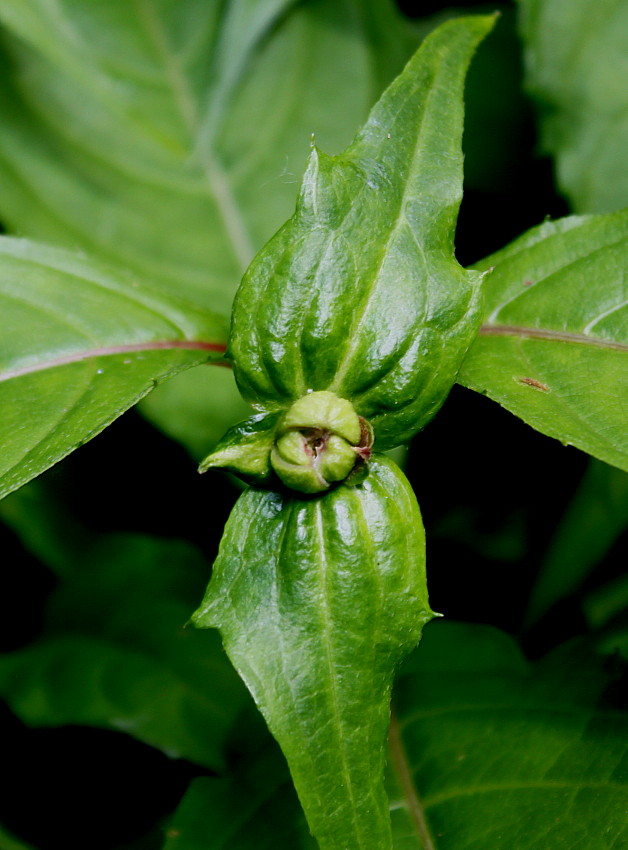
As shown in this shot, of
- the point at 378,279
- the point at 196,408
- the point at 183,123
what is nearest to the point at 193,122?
the point at 183,123

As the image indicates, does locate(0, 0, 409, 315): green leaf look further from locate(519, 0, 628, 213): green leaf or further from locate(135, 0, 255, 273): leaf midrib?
locate(519, 0, 628, 213): green leaf

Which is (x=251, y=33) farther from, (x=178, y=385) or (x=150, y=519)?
(x=150, y=519)

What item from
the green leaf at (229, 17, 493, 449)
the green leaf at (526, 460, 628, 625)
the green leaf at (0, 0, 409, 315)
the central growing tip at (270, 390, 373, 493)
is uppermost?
the green leaf at (0, 0, 409, 315)

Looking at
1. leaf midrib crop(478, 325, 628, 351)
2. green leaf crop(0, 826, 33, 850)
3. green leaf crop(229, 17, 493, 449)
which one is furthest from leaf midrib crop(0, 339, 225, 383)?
green leaf crop(0, 826, 33, 850)

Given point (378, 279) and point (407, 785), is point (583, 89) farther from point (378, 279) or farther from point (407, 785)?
point (407, 785)

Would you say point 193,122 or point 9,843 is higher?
point 193,122

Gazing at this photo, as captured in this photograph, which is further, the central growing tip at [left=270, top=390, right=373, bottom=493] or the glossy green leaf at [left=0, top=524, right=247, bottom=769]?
the glossy green leaf at [left=0, top=524, right=247, bottom=769]
